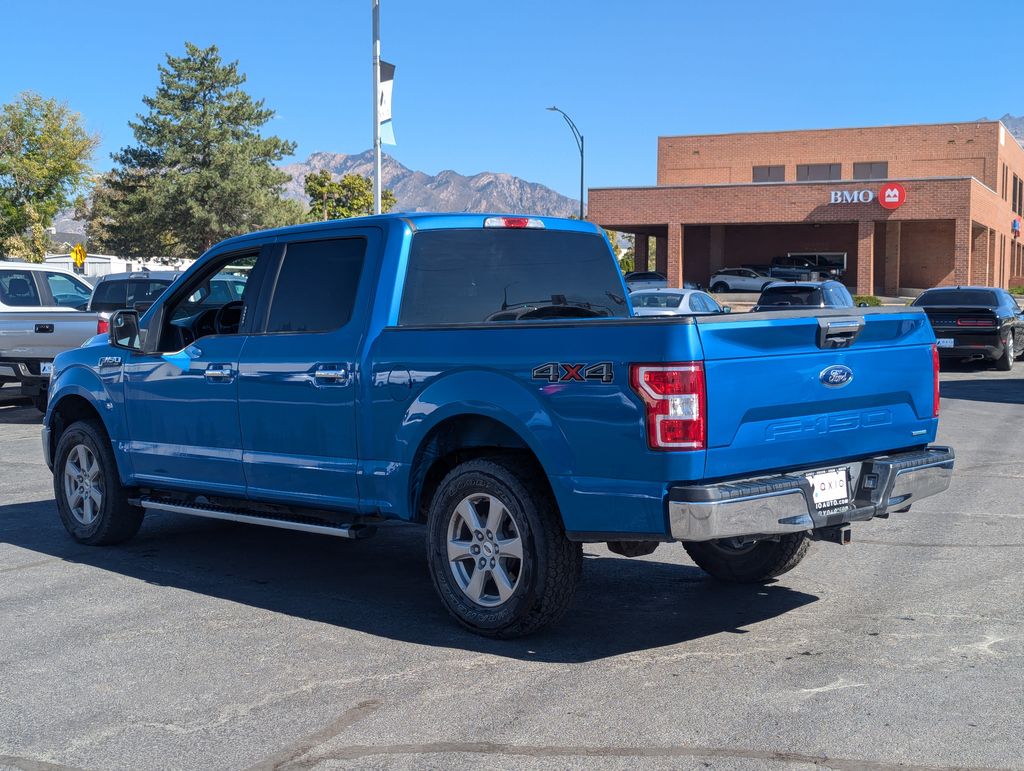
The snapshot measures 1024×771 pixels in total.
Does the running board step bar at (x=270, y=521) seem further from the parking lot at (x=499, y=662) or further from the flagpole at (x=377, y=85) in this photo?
the flagpole at (x=377, y=85)

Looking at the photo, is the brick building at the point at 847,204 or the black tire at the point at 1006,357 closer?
the black tire at the point at 1006,357

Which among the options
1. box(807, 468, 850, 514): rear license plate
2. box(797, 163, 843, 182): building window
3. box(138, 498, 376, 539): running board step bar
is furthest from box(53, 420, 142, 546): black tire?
box(797, 163, 843, 182): building window

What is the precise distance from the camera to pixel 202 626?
6.09m

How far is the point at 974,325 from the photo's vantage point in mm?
22141

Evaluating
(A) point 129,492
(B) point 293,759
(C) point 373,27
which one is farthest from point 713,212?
(B) point 293,759

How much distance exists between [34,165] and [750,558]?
52.5 m

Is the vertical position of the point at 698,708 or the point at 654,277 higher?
the point at 654,277

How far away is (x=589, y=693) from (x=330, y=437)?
2.17 meters

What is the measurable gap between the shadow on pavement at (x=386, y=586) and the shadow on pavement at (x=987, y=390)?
38.2 feet

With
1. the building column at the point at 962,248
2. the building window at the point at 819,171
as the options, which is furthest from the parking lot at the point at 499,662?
the building window at the point at 819,171

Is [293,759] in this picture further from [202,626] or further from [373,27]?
[373,27]

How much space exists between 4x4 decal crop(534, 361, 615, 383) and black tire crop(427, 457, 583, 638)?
1.81 feet

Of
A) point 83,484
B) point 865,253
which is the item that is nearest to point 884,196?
point 865,253

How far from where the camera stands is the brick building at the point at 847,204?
161 feet
